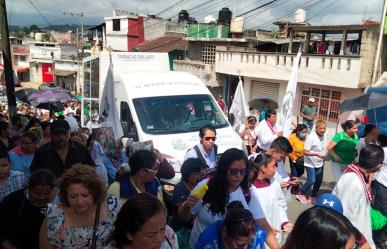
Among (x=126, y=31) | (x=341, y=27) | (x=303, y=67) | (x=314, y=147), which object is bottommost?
(x=314, y=147)

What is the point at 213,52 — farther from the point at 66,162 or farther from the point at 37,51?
the point at 37,51

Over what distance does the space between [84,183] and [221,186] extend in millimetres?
1105

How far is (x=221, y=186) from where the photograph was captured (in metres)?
3.14

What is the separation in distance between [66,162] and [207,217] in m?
2.20

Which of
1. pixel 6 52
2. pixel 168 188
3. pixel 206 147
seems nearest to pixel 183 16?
pixel 6 52

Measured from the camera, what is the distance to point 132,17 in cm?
4169

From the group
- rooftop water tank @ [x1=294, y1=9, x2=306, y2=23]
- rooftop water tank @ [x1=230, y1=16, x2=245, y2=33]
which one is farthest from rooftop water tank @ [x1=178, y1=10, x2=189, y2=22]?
rooftop water tank @ [x1=294, y1=9, x2=306, y2=23]

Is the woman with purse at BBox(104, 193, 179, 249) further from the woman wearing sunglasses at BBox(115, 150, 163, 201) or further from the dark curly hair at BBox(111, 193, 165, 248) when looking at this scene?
the woman wearing sunglasses at BBox(115, 150, 163, 201)

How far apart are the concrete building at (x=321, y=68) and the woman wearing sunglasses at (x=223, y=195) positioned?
11012 mm

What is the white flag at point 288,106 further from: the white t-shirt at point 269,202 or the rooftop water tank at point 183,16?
the rooftop water tank at point 183,16

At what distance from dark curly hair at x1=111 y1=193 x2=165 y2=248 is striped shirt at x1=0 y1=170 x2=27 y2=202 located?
5.87ft

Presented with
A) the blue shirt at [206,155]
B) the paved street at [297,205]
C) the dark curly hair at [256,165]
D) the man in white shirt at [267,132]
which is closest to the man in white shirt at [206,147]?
the blue shirt at [206,155]

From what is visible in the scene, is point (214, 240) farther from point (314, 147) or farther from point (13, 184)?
point (314, 147)

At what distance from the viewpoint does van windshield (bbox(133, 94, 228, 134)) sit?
708 centimetres
